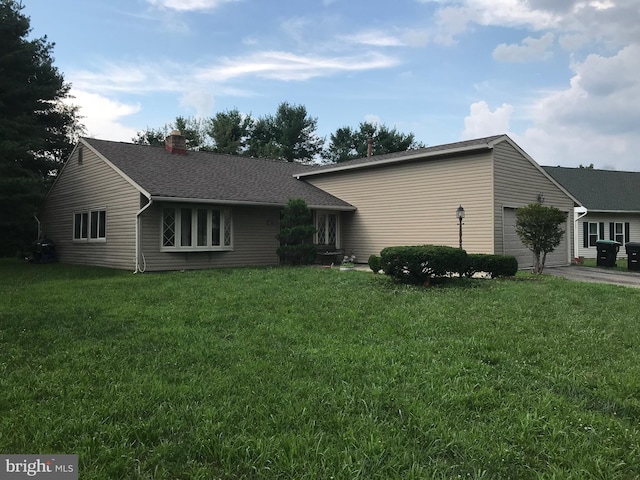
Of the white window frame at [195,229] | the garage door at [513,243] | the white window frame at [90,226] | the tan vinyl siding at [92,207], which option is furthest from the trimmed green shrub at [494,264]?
the white window frame at [90,226]

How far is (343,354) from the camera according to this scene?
181 inches

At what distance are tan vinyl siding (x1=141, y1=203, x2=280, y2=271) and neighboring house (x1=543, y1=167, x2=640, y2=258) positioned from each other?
15.4 meters

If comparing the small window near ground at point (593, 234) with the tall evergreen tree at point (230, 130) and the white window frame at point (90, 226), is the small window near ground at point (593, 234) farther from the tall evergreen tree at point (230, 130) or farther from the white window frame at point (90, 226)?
the tall evergreen tree at point (230, 130)

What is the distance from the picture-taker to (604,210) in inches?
876

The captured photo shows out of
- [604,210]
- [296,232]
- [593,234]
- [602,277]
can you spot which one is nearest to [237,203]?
[296,232]

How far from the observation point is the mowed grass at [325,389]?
8.73 ft

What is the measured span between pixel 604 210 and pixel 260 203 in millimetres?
17509

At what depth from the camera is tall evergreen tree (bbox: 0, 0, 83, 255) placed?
16484 millimetres

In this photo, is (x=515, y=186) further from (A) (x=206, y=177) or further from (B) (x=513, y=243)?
(A) (x=206, y=177)

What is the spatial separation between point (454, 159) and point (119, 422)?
1326 cm

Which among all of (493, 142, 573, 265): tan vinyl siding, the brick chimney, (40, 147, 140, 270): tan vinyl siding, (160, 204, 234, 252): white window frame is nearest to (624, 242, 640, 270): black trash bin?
(493, 142, 573, 265): tan vinyl siding

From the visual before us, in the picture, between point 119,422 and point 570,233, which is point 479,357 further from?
point 570,233

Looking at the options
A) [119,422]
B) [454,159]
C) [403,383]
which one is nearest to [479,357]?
[403,383]

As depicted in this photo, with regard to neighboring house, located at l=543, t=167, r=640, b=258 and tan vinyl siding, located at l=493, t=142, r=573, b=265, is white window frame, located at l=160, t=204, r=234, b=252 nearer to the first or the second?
tan vinyl siding, located at l=493, t=142, r=573, b=265
